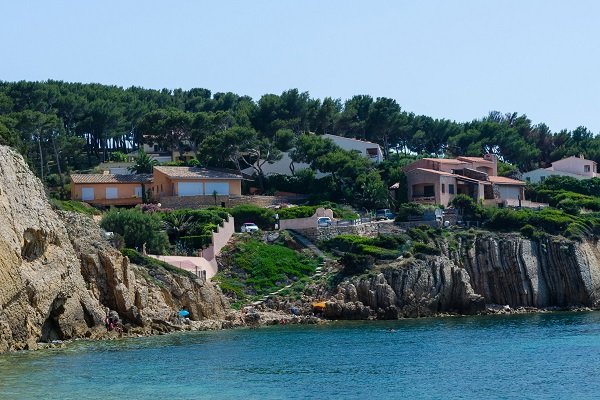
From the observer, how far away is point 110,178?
90875 mm

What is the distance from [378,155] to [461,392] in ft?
203

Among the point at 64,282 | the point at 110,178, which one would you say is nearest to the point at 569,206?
the point at 110,178

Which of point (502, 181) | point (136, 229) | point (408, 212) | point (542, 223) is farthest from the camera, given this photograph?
point (502, 181)

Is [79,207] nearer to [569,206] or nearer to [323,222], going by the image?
[323,222]

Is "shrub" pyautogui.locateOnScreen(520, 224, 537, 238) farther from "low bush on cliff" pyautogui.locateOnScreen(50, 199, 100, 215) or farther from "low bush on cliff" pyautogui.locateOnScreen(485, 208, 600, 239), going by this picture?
"low bush on cliff" pyautogui.locateOnScreen(50, 199, 100, 215)

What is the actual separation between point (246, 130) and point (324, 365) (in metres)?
45.9

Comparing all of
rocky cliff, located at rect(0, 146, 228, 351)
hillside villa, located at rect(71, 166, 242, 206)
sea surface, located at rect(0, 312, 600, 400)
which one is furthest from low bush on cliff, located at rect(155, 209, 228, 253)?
sea surface, located at rect(0, 312, 600, 400)

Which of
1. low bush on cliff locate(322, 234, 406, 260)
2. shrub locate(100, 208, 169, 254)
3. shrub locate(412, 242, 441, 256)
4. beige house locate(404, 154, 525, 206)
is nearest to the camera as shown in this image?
shrub locate(100, 208, 169, 254)

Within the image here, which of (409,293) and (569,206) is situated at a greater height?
(569,206)

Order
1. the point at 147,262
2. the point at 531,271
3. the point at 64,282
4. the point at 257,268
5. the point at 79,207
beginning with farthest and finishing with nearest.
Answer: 1. the point at 79,207
2. the point at 531,271
3. the point at 257,268
4. the point at 147,262
5. the point at 64,282

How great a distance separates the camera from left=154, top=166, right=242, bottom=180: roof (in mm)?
89938

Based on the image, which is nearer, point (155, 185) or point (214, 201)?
point (214, 201)

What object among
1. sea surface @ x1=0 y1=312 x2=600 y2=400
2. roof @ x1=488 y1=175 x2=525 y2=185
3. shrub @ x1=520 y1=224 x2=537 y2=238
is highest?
roof @ x1=488 y1=175 x2=525 y2=185

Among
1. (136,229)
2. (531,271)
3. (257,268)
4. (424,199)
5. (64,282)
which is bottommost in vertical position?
(531,271)
